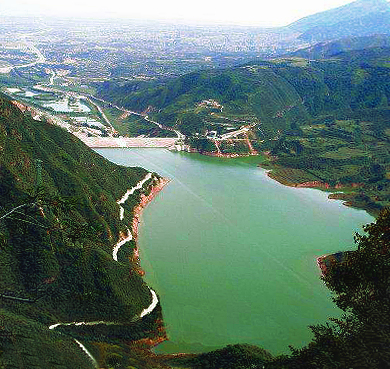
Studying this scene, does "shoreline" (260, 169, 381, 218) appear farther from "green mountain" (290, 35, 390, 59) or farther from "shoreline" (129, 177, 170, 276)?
"green mountain" (290, 35, 390, 59)

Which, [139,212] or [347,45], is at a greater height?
[347,45]

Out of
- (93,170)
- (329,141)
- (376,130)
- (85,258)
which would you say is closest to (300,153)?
(329,141)

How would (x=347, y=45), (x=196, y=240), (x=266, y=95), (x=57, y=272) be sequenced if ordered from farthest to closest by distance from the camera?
(x=347, y=45) → (x=266, y=95) → (x=196, y=240) → (x=57, y=272)

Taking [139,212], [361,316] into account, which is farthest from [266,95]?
[361,316]

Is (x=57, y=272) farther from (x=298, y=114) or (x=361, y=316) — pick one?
(x=298, y=114)

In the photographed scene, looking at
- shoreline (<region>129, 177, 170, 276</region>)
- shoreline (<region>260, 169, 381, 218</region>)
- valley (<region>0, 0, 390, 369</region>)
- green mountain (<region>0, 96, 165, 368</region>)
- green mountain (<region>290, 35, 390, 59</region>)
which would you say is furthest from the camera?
green mountain (<region>290, 35, 390, 59</region>)

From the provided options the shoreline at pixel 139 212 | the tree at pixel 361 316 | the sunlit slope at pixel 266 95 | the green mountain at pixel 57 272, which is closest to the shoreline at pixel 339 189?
the shoreline at pixel 139 212

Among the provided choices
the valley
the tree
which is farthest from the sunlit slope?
the tree
